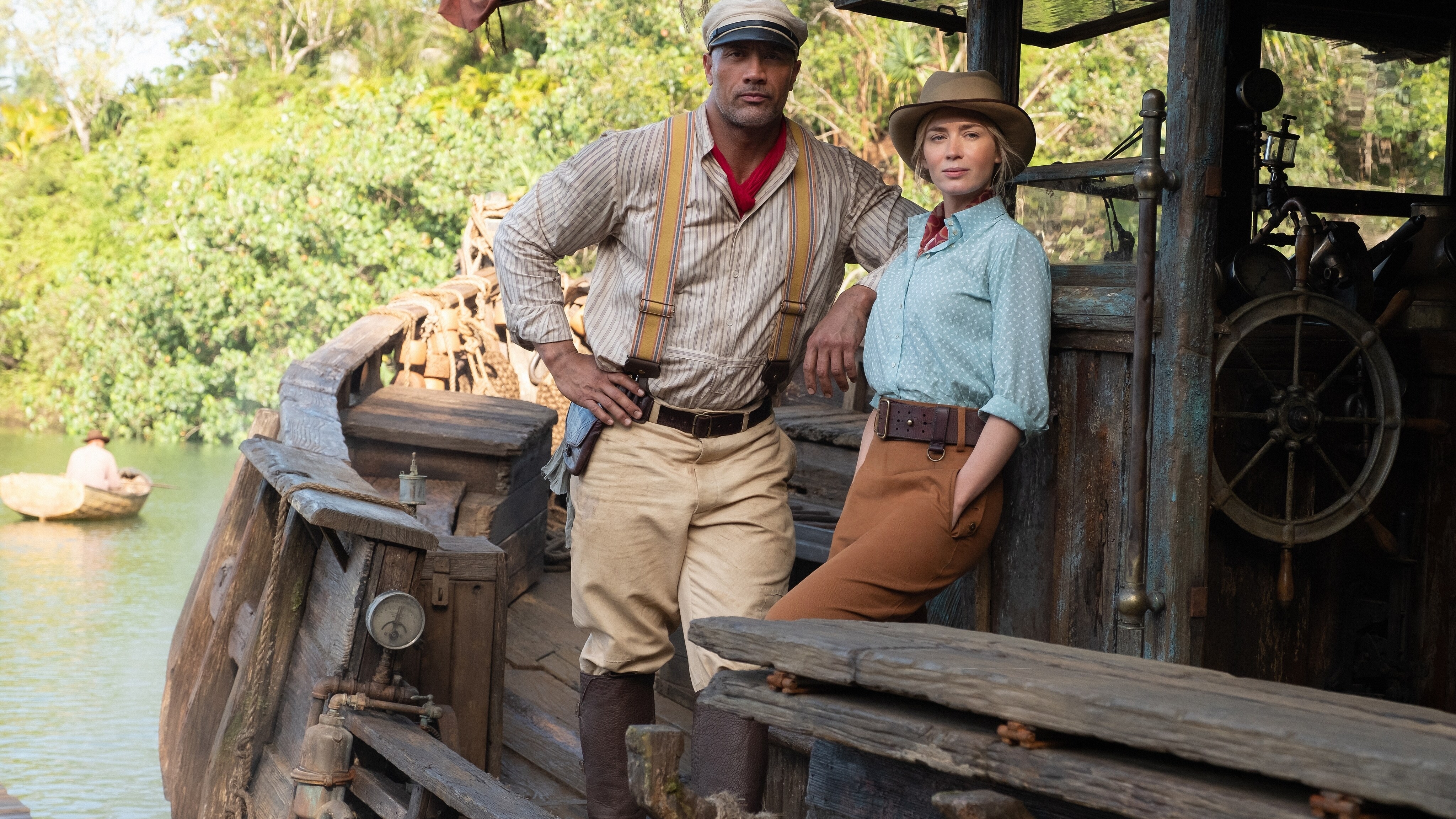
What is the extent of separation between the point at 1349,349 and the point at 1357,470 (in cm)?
27

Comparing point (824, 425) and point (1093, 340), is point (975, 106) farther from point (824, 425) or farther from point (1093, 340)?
point (824, 425)

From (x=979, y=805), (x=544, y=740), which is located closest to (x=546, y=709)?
(x=544, y=740)

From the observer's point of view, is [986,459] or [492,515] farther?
[492,515]

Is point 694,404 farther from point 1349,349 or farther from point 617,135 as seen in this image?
point 1349,349

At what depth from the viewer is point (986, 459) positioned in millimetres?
2559

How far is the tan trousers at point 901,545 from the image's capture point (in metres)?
2.58

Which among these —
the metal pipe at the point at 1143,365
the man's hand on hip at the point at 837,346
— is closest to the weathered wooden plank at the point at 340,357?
the man's hand on hip at the point at 837,346

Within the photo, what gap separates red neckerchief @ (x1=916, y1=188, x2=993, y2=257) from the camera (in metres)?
2.78

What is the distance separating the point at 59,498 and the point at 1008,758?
13.3 meters

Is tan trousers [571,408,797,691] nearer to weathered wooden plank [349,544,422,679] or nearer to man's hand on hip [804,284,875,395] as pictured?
man's hand on hip [804,284,875,395]

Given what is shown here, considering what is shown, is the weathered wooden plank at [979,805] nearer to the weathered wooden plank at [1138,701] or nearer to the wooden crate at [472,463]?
the weathered wooden plank at [1138,701]

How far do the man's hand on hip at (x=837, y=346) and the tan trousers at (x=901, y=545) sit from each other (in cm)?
32

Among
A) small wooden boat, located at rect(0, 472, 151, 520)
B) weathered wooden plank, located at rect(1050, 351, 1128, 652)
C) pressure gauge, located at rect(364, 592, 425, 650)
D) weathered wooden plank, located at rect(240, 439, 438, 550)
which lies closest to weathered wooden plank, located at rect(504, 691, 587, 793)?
pressure gauge, located at rect(364, 592, 425, 650)

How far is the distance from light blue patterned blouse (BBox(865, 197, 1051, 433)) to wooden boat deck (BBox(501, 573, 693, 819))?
44.4 inches
